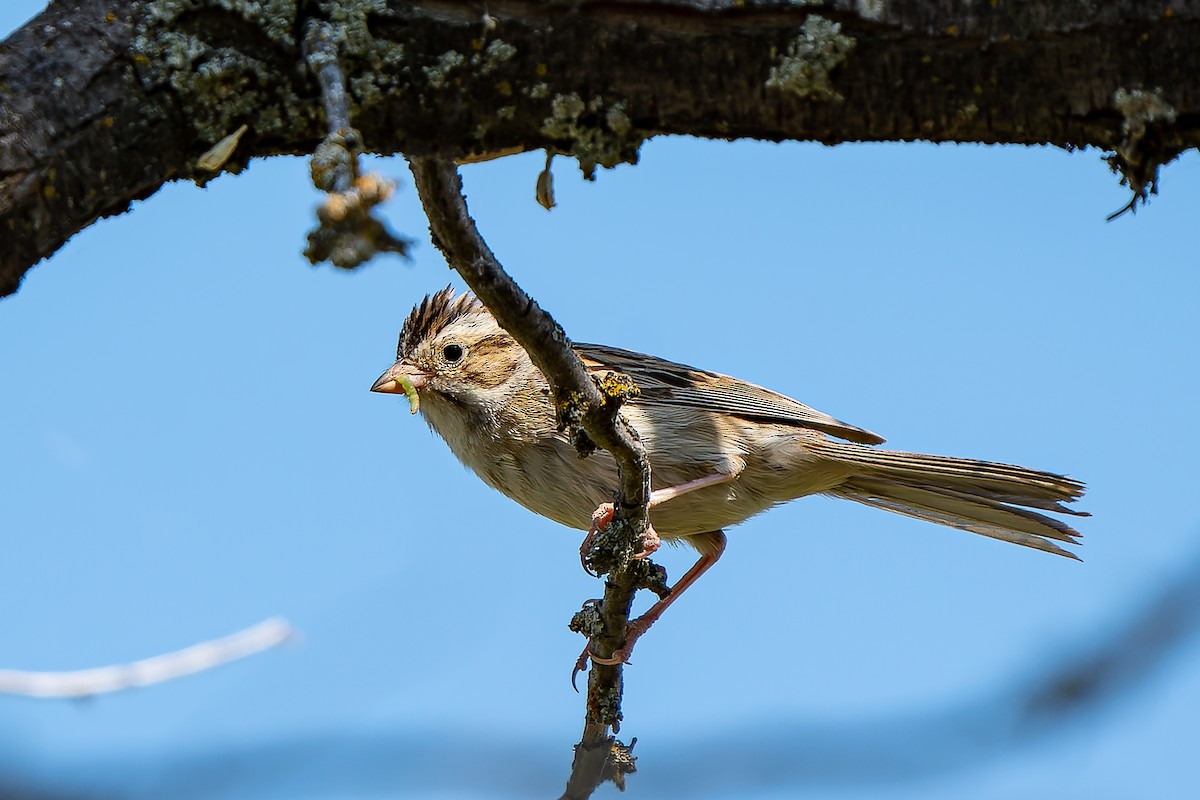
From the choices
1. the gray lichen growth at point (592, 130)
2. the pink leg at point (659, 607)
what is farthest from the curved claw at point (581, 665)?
the gray lichen growth at point (592, 130)

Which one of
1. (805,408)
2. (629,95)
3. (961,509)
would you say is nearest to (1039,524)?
(961,509)

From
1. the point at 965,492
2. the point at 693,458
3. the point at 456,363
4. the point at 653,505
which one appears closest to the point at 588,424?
the point at 653,505

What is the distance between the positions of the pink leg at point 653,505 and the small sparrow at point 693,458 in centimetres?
1

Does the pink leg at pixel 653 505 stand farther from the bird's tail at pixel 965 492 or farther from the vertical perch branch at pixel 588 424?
the bird's tail at pixel 965 492

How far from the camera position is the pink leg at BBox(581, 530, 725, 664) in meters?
4.52

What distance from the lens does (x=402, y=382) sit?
5570 millimetres

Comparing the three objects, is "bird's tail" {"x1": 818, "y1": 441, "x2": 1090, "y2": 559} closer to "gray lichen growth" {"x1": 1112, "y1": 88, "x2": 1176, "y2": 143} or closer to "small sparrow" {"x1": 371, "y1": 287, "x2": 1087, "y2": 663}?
"small sparrow" {"x1": 371, "y1": 287, "x2": 1087, "y2": 663}

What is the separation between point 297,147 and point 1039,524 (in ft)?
12.3

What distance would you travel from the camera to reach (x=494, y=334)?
570 cm

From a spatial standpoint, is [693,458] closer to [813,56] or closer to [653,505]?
[653,505]

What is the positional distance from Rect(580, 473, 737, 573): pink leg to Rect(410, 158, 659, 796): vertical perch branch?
0.20m

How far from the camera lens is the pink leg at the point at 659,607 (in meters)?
4.52

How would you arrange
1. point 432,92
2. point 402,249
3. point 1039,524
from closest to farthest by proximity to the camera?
point 402,249, point 432,92, point 1039,524

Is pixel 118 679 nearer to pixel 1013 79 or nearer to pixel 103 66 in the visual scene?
pixel 103 66
